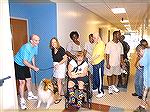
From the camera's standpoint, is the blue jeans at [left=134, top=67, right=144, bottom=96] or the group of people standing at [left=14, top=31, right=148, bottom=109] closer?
the group of people standing at [left=14, top=31, right=148, bottom=109]

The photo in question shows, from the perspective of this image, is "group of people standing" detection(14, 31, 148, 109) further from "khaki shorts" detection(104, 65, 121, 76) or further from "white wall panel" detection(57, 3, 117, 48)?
"white wall panel" detection(57, 3, 117, 48)

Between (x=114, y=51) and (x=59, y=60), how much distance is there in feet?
3.12

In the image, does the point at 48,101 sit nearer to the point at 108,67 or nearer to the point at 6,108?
the point at 6,108

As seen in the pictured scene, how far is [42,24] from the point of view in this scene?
3.63 meters

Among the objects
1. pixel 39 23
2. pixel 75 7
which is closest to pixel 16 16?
pixel 39 23

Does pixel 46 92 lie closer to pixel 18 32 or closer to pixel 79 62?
pixel 79 62

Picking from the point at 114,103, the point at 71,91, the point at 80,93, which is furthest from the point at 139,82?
the point at 71,91

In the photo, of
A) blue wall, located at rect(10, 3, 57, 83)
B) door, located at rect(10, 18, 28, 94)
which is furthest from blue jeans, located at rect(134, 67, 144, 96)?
door, located at rect(10, 18, 28, 94)

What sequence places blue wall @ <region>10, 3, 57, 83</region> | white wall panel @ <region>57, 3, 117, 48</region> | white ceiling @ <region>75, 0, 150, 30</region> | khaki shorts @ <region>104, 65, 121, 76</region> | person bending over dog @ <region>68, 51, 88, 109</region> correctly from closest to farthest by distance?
person bending over dog @ <region>68, 51, 88, 109</region>, khaki shorts @ <region>104, 65, 121, 76</region>, blue wall @ <region>10, 3, 57, 83</region>, white wall panel @ <region>57, 3, 117, 48</region>, white ceiling @ <region>75, 0, 150, 30</region>

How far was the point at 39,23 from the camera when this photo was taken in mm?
3635

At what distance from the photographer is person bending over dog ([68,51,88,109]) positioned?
2.62 m

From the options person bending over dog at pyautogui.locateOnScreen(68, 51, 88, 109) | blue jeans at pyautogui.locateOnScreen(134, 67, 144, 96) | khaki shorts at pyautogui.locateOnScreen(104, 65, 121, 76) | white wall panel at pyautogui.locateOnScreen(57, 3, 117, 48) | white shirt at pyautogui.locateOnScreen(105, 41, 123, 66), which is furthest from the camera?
white wall panel at pyautogui.locateOnScreen(57, 3, 117, 48)

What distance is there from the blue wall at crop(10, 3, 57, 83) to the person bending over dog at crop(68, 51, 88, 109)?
3.42 ft

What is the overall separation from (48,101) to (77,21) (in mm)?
2353
